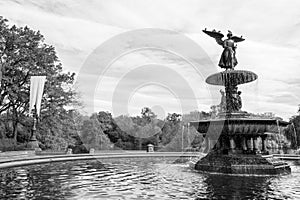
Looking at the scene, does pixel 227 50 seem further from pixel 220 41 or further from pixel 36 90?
pixel 36 90

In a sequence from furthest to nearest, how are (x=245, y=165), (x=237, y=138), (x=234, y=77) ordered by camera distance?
(x=234, y=77) < (x=237, y=138) < (x=245, y=165)

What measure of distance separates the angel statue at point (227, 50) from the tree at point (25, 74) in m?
21.1

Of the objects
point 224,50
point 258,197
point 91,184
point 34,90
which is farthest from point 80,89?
point 258,197

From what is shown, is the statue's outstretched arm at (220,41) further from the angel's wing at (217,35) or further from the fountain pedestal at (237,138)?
the fountain pedestal at (237,138)

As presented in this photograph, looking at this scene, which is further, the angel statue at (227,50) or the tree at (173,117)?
the tree at (173,117)

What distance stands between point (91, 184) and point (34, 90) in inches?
711

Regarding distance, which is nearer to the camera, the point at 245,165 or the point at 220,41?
the point at 245,165

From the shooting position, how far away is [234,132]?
569 inches

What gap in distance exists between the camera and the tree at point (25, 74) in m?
30.1

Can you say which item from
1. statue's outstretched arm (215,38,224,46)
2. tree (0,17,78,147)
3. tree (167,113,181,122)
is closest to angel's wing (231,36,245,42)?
statue's outstretched arm (215,38,224,46)

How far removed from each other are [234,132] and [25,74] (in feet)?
81.0

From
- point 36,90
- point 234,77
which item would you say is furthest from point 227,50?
point 36,90

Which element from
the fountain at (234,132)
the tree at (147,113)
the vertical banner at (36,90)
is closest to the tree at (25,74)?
the vertical banner at (36,90)

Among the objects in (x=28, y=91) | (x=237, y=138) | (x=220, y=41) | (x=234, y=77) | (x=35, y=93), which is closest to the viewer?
(x=237, y=138)
